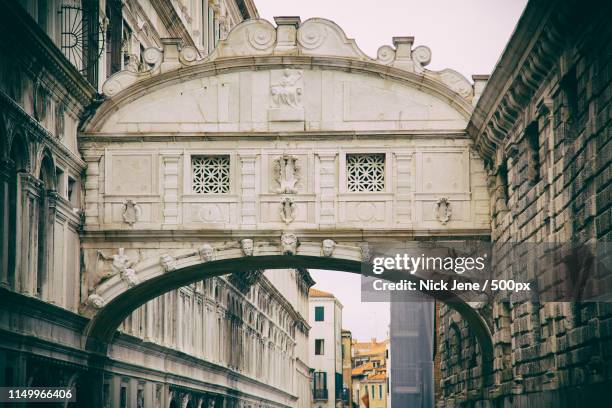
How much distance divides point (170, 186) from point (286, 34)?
4243 millimetres

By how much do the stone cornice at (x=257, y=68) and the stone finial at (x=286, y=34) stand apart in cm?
23

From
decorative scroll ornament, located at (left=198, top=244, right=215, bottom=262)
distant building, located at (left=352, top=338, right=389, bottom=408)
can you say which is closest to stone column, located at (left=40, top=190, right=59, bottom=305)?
decorative scroll ornament, located at (left=198, top=244, right=215, bottom=262)

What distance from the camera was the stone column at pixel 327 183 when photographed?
30.4 m

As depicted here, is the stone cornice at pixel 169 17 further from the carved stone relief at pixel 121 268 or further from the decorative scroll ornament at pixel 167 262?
the decorative scroll ornament at pixel 167 262

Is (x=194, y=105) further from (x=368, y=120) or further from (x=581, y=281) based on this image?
(x=581, y=281)

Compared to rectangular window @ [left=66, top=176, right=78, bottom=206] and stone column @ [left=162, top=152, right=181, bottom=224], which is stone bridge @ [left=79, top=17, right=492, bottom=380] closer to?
stone column @ [left=162, top=152, right=181, bottom=224]

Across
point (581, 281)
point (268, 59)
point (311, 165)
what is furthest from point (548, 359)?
point (268, 59)

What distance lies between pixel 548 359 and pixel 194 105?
34.1 ft

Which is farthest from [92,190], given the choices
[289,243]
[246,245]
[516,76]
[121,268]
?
[516,76]

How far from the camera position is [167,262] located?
30219 millimetres

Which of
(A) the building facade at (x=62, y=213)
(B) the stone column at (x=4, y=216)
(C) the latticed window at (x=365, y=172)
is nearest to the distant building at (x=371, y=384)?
(A) the building facade at (x=62, y=213)

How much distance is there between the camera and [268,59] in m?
30.7

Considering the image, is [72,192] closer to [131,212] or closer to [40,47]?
[131,212]

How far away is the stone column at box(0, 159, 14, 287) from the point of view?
84.2 feet
